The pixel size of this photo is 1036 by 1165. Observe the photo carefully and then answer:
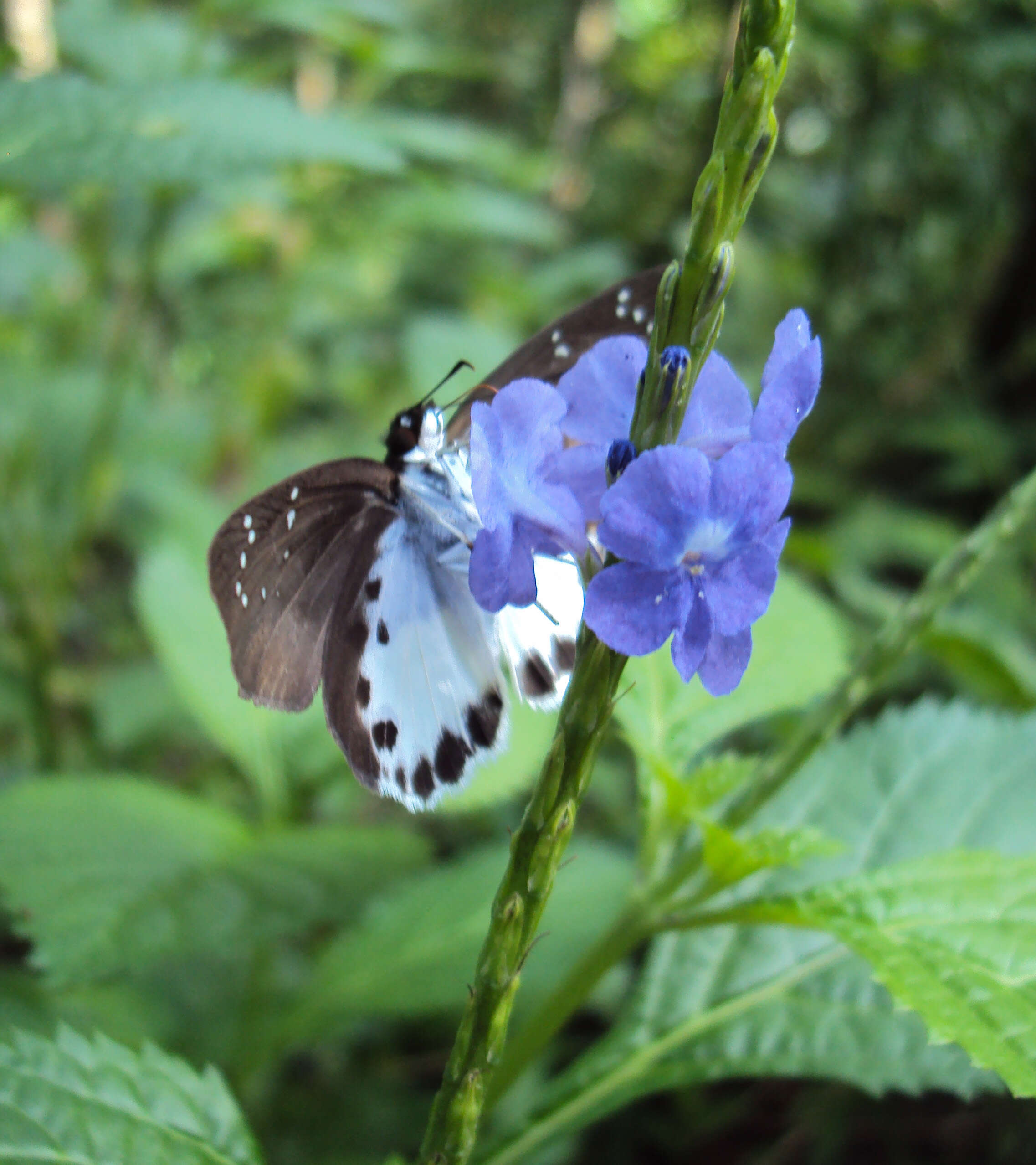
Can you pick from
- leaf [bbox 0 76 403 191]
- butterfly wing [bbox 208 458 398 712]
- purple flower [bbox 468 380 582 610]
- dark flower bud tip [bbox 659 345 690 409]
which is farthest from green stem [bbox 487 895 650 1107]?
leaf [bbox 0 76 403 191]

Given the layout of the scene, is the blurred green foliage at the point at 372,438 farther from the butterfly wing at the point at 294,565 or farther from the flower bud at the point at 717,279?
the flower bud at the point at 717,279

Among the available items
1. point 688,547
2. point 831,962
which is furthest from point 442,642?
point 831,962

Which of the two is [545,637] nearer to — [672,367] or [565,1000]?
[565,1000]

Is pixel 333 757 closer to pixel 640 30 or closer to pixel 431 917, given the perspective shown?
pixel 431 917

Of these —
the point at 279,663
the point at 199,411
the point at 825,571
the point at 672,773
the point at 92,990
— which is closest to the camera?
the point at 279,663

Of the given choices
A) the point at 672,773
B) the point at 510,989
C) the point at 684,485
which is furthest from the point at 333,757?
the point at 684,485

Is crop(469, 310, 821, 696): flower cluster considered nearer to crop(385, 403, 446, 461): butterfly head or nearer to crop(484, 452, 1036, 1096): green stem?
crop(385, 403, 446, 461): butterfly head
